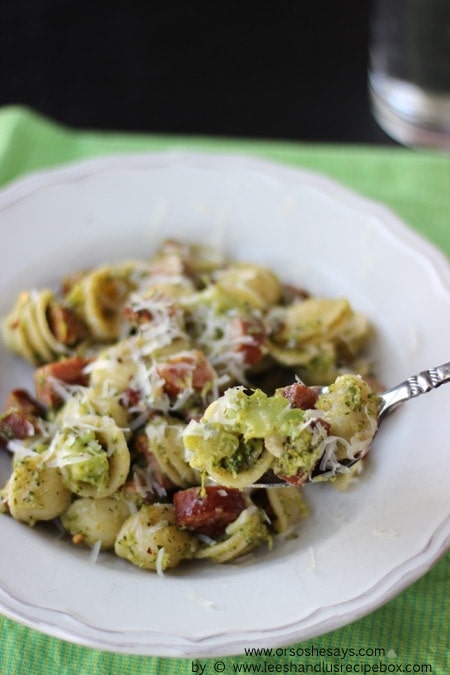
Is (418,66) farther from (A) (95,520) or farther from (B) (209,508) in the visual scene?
(A) (95,520)

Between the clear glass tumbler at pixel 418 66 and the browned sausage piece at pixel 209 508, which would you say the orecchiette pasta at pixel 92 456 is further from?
the clear glass tumbler at pixel 418 66

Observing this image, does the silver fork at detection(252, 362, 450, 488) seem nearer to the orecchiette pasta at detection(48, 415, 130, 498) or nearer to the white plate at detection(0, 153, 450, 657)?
the white plate at detection(0, 153, 450, 657)

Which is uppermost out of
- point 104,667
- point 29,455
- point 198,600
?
point 29,455

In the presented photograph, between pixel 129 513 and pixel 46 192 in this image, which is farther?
pixel 46 192

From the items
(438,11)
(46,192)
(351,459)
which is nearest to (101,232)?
(46,192)

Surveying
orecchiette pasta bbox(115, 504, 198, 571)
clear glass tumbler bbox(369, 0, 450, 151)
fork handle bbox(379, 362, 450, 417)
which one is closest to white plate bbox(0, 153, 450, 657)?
orecchiette pasta bbox(115, 504, 198, 571)

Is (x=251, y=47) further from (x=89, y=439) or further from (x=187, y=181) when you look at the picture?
(x=89, y=439)

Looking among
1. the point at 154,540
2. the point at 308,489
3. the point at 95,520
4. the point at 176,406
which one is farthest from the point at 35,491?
the point at 308,489
